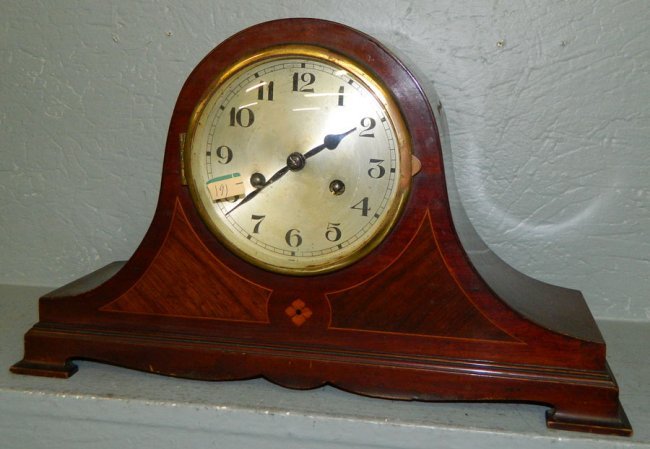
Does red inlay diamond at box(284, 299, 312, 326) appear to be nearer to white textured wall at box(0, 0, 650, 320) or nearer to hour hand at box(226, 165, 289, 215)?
hour hand at box(226, 165, 289, 215)

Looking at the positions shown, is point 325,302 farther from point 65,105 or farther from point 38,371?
point 65,105

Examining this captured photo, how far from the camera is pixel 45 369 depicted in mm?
1215

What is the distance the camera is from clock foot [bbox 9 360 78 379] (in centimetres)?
121

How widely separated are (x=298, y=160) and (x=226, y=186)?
0.40 ft

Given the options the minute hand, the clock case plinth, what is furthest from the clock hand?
the clock case plinth

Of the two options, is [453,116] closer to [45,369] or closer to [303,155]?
[303,155]

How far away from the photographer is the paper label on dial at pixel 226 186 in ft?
3.71

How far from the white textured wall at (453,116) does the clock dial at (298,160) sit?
0.39 meters

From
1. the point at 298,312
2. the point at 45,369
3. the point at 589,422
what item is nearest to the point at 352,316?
the point at 298,312

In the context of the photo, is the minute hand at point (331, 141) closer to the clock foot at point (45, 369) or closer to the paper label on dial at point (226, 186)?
the paper label on dial at point (226, 186)

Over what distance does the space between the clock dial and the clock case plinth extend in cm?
2

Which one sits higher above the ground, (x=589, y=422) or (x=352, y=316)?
(x=352, y=316)

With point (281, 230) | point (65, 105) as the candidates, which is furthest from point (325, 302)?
point (65, 105)

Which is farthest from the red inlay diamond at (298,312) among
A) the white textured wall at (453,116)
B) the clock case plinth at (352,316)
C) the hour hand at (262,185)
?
the white textured wall at (453,116)
